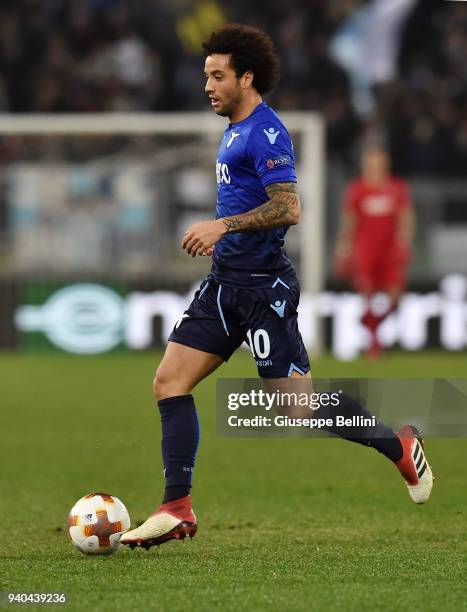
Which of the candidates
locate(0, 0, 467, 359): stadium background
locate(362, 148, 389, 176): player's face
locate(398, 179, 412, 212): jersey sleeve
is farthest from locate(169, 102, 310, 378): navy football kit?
locate(0, 0, 467, 359): stadium background

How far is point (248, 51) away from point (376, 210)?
9.40 m

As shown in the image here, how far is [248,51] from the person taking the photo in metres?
5.29

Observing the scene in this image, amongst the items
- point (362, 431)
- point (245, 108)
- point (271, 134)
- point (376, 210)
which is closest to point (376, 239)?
point (376, 210)

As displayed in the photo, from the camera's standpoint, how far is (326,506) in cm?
650

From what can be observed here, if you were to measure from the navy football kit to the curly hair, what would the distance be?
13cm

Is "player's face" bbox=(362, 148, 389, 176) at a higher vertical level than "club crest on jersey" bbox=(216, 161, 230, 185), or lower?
higher

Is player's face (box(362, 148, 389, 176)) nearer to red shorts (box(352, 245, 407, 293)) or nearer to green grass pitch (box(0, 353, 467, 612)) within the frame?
red shorts (box(352, 245, 407, 293))

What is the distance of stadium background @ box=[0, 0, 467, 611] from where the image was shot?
4879 mm

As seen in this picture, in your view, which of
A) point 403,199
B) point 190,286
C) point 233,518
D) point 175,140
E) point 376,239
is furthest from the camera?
point 175,140

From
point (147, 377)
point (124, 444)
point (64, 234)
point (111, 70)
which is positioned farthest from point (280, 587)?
point (111, 70)

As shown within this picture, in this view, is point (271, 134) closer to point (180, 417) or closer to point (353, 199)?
point (180, 417)

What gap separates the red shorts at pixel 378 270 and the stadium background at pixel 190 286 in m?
0.80

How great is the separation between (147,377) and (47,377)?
979 mm

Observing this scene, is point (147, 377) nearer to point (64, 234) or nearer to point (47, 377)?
point (47, 377)
